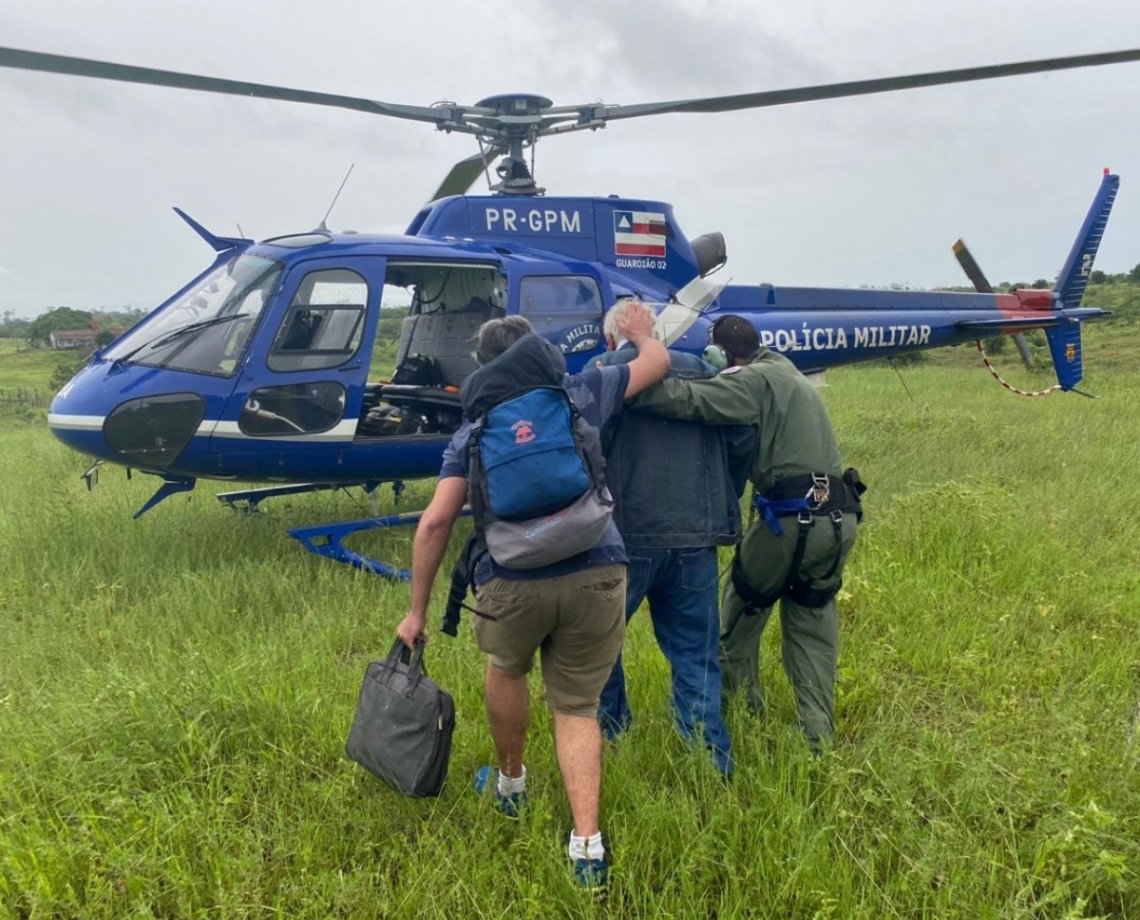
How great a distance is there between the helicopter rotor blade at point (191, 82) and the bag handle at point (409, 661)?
3583 mm

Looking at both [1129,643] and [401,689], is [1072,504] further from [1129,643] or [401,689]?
[401,689]

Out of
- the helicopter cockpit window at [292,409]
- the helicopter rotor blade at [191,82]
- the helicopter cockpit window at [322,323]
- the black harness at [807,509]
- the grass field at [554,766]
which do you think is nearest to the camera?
the grass field at [554,766]

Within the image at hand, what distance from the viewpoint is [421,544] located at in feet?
8.73

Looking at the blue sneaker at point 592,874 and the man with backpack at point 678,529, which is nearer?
the blue sneaker at point 592,874

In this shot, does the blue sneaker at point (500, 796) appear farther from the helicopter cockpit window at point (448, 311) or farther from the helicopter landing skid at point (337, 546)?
the helicopter cockpit window at point (448, 311)

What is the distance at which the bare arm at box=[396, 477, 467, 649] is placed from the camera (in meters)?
2.64

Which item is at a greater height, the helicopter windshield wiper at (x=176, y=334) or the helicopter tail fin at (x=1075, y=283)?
the helicopter tail fin at (x=1075, y=283)

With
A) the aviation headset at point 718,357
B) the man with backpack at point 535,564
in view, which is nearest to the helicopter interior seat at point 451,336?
the aviation headset at point 718,357

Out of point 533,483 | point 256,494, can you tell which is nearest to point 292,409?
point 256,494

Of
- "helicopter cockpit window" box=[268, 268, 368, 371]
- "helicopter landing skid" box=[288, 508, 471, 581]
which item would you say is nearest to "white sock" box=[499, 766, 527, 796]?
"helicopter landing skid" box=[288, 508, 471, 581]

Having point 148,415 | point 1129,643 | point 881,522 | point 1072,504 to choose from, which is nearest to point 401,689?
point 148,415

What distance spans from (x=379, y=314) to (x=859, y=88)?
11.8ft

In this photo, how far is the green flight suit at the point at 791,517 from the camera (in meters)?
3.19

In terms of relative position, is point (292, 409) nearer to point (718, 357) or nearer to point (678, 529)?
point (718, 357)
